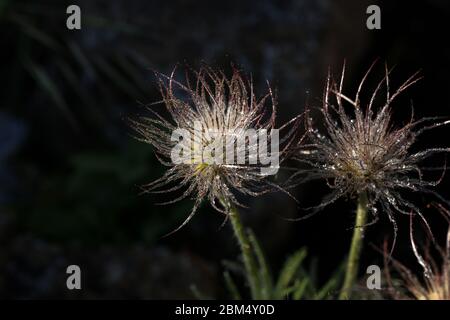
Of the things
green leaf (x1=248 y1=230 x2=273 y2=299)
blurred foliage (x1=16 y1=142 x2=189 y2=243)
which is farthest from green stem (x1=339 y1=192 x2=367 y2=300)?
blurred foliage (x1=16 y1=142 x2=189 y2=243)

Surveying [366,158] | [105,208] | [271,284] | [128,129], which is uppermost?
[128,129]

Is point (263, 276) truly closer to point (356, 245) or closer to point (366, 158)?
point (356, 245)

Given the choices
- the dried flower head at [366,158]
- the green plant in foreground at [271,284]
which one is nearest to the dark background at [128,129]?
the green plant in foreground at [271,284]

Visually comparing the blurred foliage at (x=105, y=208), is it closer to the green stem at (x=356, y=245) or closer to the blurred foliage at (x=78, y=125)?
the blurred foliage at (x=78, y=125)

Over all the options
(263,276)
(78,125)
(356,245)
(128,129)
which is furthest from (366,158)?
(78,125)
